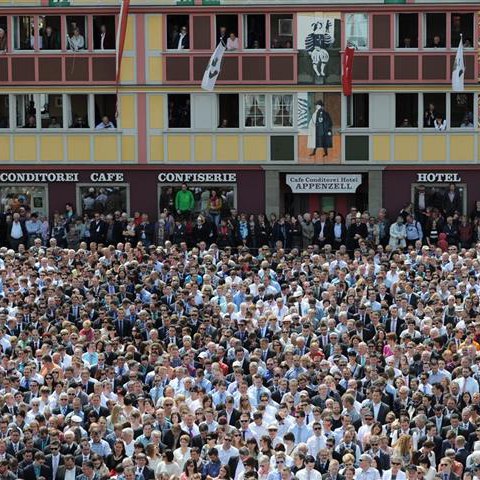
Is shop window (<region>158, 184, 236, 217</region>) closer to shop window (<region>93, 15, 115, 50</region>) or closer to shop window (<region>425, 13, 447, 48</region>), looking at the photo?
shop window (<region>93, 15, 115, 50</region>)

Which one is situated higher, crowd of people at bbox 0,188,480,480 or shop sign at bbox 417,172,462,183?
shop sign at bbox 417,172,462,183

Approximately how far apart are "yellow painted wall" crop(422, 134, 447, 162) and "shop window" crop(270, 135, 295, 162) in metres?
3.78

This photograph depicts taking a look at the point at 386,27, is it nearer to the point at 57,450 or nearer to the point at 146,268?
the point at 146,268

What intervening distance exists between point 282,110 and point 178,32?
3.74 m

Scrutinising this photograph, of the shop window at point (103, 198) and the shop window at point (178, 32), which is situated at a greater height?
the shop window at point (178, 32)

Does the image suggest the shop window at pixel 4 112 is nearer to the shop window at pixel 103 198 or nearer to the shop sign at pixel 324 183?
the shop window at pixel 103 198

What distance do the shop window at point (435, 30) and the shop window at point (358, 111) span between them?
243 centimetres

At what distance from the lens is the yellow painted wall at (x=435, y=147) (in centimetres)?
5244

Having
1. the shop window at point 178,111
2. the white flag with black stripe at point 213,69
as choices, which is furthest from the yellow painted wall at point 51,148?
the white flag with black stripe at point 213,69

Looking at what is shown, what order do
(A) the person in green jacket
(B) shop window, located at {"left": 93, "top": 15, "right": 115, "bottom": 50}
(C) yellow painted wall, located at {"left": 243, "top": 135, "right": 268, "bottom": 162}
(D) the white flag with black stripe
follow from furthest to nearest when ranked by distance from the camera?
1. (C) yellow painted wall, located at {"left": 243, "top": 135, "right": 268, "bottom": 162}
2. (B) shop window, located at {"left": 93, "top": 15, "right": 115, "bottom": 50}
3. (A) the person in green jacket
4. (D) the white flag with black stripe

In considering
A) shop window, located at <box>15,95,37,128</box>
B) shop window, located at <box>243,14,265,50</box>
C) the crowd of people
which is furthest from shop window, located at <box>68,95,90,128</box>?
the crowd of people

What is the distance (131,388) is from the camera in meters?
29.2

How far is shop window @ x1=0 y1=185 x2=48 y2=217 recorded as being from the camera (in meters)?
53.2

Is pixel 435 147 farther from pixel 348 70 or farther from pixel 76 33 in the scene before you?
pixel 76 33
